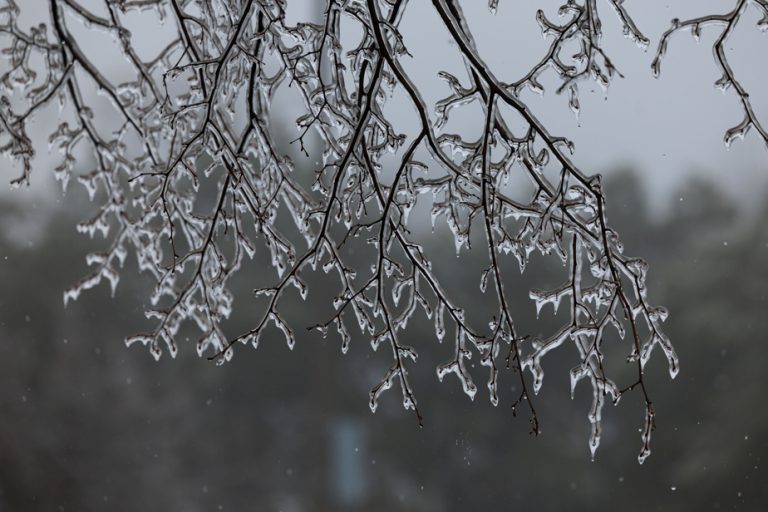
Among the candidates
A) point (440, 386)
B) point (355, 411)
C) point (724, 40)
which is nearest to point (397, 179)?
point (724, 40)

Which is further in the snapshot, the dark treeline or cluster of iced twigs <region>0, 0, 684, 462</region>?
the dark treeline

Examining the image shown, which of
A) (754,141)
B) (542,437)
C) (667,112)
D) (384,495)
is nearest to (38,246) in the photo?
(384,495)

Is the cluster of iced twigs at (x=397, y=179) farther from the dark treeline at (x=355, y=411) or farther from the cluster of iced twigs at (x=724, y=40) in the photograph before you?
the dark treeline at (x=355, y=411)

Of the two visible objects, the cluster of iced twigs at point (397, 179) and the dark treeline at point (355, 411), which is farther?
the dark treeline at point (355, 411)

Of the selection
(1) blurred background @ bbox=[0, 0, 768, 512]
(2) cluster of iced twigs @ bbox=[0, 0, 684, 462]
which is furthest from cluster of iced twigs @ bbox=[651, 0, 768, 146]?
(1) blurred background @ bbox=[0, 0, 768, 512]

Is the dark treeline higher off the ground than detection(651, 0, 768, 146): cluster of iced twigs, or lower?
higher

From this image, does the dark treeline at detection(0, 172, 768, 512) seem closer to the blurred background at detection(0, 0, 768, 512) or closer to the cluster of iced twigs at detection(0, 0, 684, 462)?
the blurred background at detection(0, 0, 768, 512)

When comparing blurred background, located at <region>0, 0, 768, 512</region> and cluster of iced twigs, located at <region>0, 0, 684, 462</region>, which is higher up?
blurred background, located at <region>0, 0, 768, 512</region>

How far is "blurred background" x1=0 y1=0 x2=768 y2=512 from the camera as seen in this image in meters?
4.36

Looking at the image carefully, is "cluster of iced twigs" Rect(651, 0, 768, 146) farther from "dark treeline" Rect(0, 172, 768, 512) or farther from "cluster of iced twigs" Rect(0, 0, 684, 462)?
"dark treeline" Rect(0, 172, 768, 512)

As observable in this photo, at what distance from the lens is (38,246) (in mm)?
4645

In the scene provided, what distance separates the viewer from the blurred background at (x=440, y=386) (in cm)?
436

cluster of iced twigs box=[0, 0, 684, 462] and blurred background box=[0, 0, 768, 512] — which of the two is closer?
cluster of iced twigs box=[0, 0, 684, 462]

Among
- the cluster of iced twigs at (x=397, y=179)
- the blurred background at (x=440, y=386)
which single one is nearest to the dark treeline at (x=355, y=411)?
the blurred background at (x=440, y=386)
